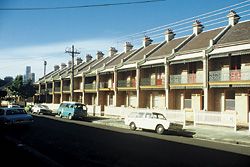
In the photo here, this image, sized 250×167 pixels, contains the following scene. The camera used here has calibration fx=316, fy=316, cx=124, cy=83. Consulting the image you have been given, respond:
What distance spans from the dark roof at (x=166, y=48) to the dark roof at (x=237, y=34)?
260 inches

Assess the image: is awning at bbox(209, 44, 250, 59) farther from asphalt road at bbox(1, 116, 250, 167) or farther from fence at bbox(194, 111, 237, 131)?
asphalt road at bbox(1, 116, 250, 167)

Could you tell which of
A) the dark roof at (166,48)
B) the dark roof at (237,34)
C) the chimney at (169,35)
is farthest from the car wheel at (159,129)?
the chimney at (169,35)

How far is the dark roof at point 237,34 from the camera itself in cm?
Result: 2768

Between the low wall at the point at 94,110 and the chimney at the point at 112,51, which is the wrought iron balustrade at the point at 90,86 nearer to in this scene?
the low wall at the point at 94,110

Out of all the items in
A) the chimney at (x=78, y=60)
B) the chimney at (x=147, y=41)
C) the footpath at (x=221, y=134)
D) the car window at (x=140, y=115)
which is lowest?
the footpath at (x=221, y=134)

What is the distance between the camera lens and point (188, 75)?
30.9m

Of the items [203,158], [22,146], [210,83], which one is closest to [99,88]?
[210,83]

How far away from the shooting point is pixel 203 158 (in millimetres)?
11461

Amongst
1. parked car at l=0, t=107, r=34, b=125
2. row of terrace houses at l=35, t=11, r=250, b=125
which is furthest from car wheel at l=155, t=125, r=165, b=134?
parked car at l=0, t=107, r=34, b=125

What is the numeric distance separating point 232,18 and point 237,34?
4.51m

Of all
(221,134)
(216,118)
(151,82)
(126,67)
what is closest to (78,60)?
(126,67)

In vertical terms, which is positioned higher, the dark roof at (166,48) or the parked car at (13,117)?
the dark roof at (166,48)

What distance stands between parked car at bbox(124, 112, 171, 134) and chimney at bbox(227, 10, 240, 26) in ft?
52.4

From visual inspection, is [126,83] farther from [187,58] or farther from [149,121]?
[149,121]
